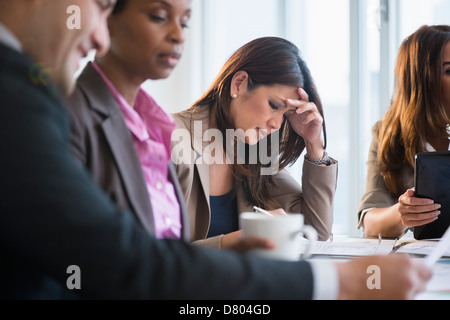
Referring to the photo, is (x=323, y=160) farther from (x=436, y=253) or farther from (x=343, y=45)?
(x=343, y=45)

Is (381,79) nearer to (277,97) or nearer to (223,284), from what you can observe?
(277,97)

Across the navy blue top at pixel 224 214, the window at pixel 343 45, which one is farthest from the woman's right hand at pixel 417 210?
the window at pixel 343 45

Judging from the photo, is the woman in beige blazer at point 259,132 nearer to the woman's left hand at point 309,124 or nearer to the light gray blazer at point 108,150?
the woman's left hand at point 309,124

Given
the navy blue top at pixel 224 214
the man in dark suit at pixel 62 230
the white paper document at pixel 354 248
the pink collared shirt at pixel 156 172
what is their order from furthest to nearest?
Answer: the navy blue top at pixel 224 214, the white paper document at pixel 354 248, the pink collared shirt at pixel 156 172, the man in dark suit at pixel 62 230

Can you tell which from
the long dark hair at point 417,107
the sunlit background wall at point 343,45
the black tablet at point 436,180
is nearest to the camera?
the black tablet at point 436,180

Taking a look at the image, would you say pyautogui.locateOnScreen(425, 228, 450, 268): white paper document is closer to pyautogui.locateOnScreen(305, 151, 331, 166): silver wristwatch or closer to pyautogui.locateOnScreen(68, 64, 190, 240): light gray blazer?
pyautogui.locateOnScreen(68, 64, 190, 240): light gray blazer

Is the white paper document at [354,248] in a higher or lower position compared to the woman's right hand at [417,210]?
lower

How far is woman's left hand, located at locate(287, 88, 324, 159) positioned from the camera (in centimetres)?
175

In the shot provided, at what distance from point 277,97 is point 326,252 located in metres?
0.63

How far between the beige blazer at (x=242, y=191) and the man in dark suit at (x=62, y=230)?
82cm

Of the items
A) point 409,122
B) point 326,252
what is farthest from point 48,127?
point 409,122

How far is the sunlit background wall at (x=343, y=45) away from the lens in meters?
3.51

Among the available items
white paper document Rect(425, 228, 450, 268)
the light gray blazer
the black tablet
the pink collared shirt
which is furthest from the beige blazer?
white paper document Rect(425, 228, 450, 268)

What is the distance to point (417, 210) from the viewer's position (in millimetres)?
1553
